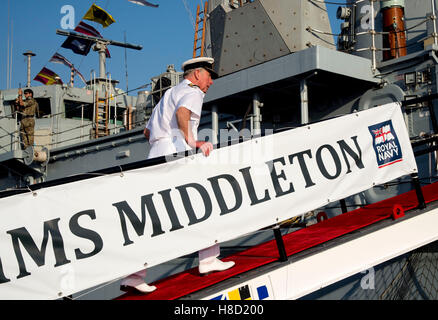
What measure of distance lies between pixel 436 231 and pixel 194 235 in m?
2.07

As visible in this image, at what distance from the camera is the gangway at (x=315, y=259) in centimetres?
320

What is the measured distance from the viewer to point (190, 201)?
3260 mm

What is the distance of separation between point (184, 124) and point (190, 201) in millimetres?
564

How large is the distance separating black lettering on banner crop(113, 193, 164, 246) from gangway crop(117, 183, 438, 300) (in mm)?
440

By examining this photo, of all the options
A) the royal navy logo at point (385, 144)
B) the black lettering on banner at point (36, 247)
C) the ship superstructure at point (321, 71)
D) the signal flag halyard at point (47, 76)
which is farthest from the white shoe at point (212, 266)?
the signal flag halyard at point (47, 76)

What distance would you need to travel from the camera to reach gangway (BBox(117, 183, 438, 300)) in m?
3.20

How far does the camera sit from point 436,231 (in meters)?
3.95

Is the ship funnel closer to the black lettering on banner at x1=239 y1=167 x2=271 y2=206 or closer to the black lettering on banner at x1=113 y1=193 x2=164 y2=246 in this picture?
the black lettering on banner at x1=239 y1=167 x2=271 y2=206

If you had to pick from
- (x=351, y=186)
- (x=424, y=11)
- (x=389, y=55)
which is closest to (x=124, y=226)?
(x=351, y=186)

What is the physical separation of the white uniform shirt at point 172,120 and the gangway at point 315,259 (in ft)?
3.22

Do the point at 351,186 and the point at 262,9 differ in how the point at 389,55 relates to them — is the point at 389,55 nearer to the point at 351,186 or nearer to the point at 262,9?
the point at 262,9

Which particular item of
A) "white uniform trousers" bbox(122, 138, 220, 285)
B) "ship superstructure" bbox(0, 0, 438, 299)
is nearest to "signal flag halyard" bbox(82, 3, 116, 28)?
"ship superstructure" bbox(0, 0, 438, 299)

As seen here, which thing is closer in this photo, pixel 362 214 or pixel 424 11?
pixel 362 214

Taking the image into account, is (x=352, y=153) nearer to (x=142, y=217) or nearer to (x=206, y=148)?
(x=206, y=148)
